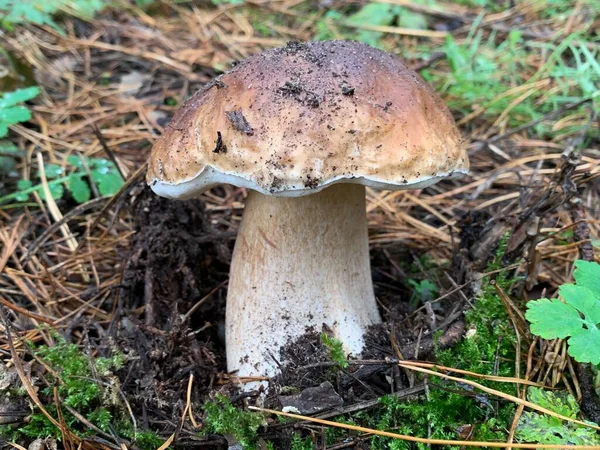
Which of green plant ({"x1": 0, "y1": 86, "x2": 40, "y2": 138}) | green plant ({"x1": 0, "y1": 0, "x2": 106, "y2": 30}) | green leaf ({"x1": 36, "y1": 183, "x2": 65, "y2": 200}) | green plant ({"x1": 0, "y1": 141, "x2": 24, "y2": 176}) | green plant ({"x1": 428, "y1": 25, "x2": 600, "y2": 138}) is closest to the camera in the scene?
green plant ({"x1": 0, "y1": 86, "x2": 40, "y2": 138})

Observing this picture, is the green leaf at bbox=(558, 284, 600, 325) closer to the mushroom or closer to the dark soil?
the mushroom

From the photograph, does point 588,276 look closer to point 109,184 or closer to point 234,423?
point 234,423

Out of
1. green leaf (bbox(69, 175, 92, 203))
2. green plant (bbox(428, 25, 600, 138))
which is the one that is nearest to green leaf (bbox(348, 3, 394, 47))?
green plant (bbox(428, 25, 600, 138))

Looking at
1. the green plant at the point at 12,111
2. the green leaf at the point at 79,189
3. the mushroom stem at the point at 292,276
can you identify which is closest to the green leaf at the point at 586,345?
the mushroom stem at the point at 292,276

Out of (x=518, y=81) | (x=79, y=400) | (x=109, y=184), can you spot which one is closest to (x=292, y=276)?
(x=79, y=400)

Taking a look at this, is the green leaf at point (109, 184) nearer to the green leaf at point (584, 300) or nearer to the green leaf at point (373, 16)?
the green leaf at point (584, 300)

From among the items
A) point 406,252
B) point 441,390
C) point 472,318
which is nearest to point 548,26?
point 406,252

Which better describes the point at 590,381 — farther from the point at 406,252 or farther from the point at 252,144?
the point at 252,144
